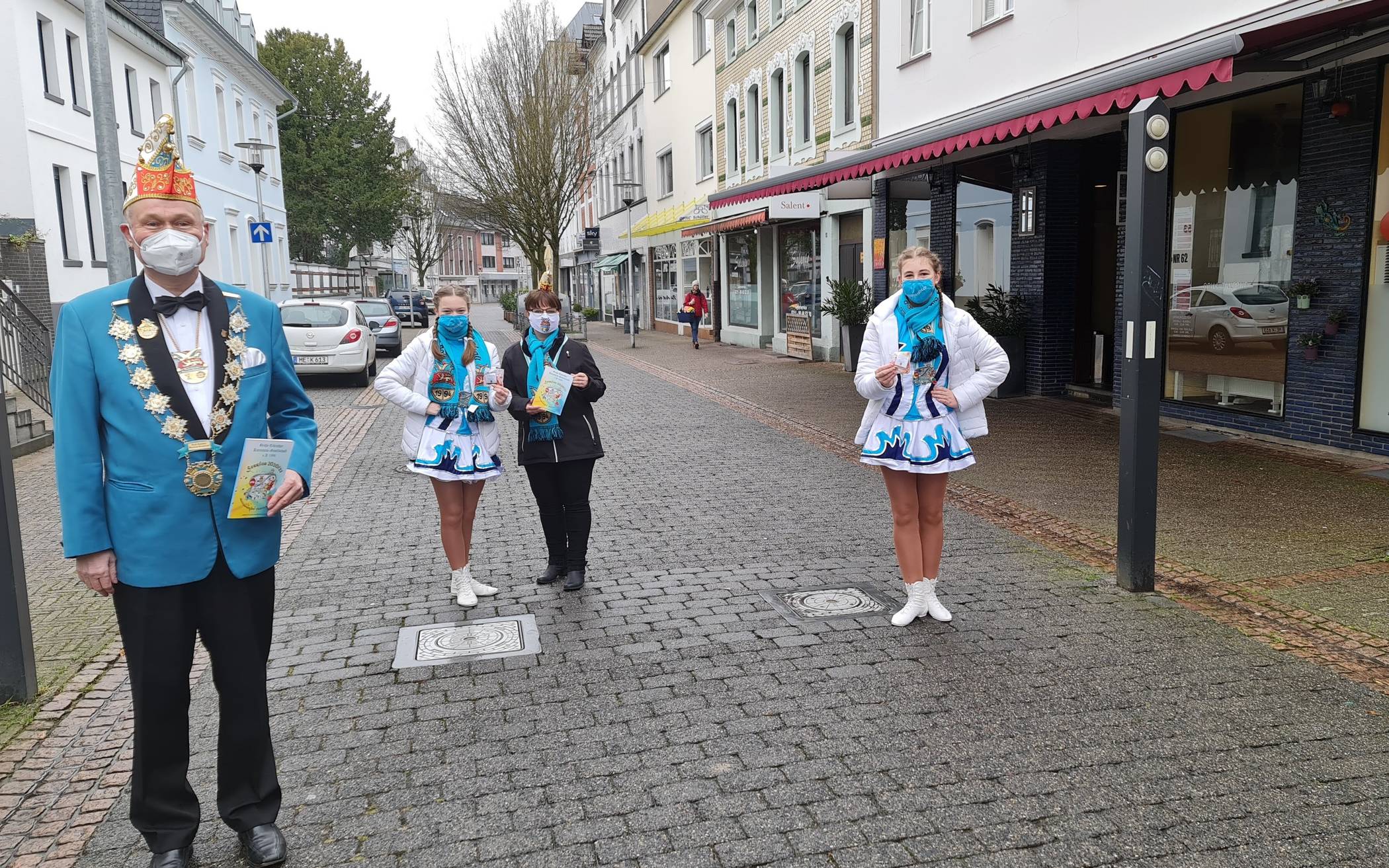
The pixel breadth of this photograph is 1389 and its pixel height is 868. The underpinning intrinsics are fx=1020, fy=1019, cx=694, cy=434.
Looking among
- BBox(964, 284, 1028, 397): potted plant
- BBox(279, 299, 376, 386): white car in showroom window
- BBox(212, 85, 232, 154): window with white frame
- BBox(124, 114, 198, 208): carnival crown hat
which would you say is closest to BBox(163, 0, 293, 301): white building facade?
BBox(212, 85, 232, 154): window with white frame

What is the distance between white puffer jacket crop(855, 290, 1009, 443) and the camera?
495 centimetres

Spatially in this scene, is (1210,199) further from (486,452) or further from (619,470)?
(486,452)

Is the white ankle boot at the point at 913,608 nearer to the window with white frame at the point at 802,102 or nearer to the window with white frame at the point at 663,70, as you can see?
the window with white frame at the point at 802,102

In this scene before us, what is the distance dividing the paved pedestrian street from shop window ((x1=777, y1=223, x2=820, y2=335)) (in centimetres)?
1567

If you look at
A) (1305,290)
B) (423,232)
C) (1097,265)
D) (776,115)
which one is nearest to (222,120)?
(776,115)

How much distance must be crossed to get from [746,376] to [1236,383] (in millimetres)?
9519

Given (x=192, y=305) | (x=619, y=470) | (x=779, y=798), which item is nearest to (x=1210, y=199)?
(x=619, y=470)

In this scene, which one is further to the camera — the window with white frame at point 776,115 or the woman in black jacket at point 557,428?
the window with white frame at point 776,115

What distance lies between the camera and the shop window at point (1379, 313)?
8.50 metres

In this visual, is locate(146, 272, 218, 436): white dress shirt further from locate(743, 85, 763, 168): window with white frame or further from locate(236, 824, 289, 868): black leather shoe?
locate(743, 85, 763, 168): window with white frame

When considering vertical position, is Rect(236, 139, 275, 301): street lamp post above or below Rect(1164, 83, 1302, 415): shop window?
above

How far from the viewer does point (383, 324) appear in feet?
83.4

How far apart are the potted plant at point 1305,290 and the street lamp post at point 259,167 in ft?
57.7

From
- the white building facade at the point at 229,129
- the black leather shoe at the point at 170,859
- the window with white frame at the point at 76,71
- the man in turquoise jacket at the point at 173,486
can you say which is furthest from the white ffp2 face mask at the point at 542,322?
the white building facade at the point at 229,129
